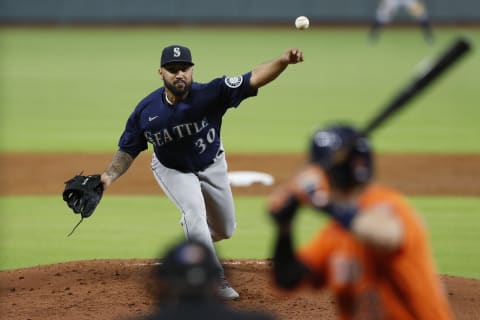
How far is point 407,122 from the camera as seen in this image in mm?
18562

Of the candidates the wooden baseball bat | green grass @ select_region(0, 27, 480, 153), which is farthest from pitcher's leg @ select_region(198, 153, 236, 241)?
green grass @ select_region(0, 27, 480, 153)

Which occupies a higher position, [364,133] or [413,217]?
[364,133]

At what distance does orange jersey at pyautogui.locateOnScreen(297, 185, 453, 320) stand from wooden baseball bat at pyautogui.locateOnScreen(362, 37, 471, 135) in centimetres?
41

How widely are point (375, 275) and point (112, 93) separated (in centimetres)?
1854

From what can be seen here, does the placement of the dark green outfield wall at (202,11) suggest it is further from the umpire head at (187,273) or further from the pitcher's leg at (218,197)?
the umpire head at (187,273)

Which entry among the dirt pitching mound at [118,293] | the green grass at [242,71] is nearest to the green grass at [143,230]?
the dirt pitching mound at [118,293]

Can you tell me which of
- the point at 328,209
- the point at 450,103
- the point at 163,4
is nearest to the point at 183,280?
the point at 328,209

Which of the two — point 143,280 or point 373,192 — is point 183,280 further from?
point 143,280

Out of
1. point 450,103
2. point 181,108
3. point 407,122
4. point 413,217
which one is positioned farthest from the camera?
point 450,103

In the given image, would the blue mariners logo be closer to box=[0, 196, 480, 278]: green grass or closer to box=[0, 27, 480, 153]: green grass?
box=[0, 196, 480, 278]: green grass

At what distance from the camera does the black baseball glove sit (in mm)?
7539

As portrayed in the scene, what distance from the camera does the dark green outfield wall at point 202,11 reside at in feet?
111

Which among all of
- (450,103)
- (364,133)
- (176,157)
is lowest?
(450,103)

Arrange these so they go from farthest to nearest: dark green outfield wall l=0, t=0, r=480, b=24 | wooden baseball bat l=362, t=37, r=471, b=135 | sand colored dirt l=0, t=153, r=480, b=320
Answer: dark green outfield wall l=0, t=0, r=480, b=24 < sand colored dirt l=0, t=153, r=480, b=320 < wooden baseball bat l=362, t=37, r=471, b=135
